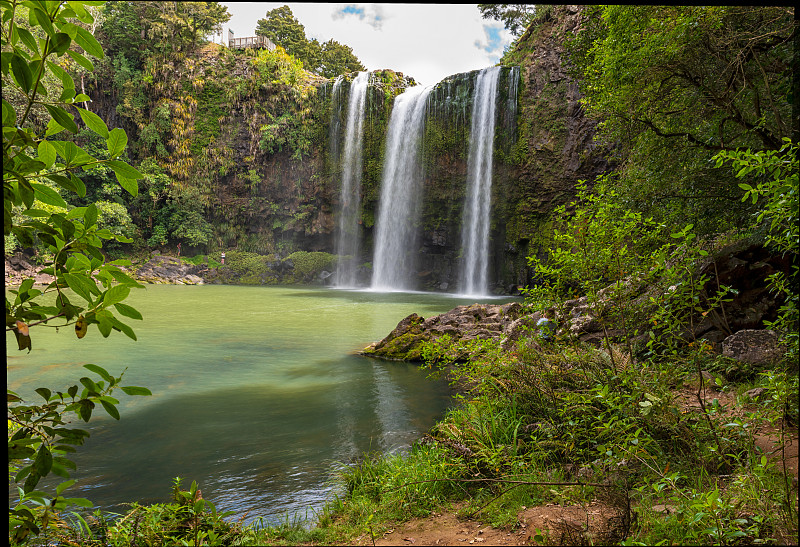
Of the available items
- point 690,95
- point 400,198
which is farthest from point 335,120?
point 690,95

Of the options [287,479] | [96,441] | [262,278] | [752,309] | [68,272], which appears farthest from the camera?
[262,278]

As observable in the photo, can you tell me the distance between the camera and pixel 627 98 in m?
6.07

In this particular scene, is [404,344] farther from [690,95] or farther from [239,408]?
[690,95]

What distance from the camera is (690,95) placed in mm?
5797

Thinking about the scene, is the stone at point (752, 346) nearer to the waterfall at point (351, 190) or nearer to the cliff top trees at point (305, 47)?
the waterfall at point (351, 190)

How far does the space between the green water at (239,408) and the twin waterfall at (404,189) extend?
1090 centimetres

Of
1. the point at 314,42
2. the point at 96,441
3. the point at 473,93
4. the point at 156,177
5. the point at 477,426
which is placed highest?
the point at 314,42

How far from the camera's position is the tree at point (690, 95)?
4883 millimetres

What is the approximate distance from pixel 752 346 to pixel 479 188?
678 inches

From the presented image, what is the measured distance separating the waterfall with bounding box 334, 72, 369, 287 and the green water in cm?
1460

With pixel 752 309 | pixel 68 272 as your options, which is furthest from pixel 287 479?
pixel 752 309

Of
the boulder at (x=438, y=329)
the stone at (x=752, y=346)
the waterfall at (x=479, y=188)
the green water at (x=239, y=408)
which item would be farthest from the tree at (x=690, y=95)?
the waterfall at (x=479, y=188)

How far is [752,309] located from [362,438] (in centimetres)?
414

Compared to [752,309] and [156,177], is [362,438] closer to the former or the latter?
[752,309]
